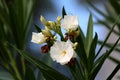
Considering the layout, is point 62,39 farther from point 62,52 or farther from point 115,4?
point 115,4

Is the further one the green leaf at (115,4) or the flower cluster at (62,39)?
the green leaf at (115,4)

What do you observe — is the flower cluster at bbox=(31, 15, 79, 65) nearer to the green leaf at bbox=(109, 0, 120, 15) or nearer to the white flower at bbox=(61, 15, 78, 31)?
the white flower at bbox=(61, 15, 78, 31)

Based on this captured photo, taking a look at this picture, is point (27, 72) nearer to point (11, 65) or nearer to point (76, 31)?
point (76, 31)

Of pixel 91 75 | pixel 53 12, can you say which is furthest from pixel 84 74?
pixel 53 12

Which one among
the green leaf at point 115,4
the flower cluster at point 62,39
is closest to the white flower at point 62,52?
the flower cluster at point 62,39

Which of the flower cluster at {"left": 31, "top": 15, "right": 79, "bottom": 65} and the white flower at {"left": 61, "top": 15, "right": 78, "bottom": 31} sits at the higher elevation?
the white flower at {"left": 61, "top": 15, "right": 78, "bottom": 31}

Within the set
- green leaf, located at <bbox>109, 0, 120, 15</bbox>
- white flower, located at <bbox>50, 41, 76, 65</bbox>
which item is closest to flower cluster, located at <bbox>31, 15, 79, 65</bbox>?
white flower, located at <bbox>50, 41, 76, 65</bbox>

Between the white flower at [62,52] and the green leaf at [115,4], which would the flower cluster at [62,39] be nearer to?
the white flower at [62,52]
